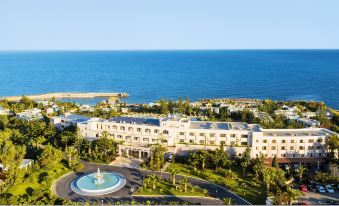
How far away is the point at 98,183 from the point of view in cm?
5138

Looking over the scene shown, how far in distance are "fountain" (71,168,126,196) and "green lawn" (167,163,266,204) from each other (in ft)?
33.3

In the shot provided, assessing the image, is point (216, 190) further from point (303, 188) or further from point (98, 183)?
point (98, 183)

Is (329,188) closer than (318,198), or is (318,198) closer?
Answer: (318,198)

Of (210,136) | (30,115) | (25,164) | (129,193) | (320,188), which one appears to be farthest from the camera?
(30,115)

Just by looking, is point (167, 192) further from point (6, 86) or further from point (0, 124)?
point (6, 86)

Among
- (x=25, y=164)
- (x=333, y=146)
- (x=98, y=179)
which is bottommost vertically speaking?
(x=98, y=179)

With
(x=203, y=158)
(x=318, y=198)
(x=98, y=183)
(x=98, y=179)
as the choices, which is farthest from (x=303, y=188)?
(x=98, y=179)

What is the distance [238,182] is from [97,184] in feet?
73.8

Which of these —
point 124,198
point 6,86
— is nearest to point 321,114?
point 124,198

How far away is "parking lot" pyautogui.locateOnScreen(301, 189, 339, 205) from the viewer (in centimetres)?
4616

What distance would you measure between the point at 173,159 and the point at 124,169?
9.31 meters

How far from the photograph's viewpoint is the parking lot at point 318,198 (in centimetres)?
4616

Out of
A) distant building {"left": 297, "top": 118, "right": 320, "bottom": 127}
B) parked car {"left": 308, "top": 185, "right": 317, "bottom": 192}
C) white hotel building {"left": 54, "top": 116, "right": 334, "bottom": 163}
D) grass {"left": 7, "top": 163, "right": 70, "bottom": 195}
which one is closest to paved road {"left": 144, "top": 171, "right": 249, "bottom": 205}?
white hotel building {"left": 54, "top": 116, "right": 334, "bottom": 163}

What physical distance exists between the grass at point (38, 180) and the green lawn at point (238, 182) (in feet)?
63.2
